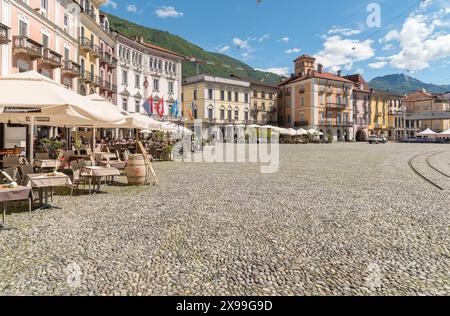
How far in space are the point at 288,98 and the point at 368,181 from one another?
5643 centimetres

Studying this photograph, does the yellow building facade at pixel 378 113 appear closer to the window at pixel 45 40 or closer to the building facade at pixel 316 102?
the building facade at pixel 316 102

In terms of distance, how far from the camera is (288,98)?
2542 inches

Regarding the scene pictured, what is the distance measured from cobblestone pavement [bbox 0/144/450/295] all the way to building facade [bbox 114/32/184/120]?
3178 cm

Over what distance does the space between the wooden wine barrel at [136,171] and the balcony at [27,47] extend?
14.0 m

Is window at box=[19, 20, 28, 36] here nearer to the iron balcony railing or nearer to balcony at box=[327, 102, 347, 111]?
the iron balcony railing

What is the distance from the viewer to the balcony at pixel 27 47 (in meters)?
18.3

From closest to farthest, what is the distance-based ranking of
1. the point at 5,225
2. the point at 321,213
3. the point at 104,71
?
the point at 5,225 < the point at 321,213 < the point at 104,71

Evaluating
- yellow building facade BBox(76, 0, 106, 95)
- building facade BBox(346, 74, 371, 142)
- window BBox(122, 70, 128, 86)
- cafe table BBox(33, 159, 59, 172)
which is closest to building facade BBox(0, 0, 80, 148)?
yellow building facade BBox(76, 0, 106, 95)

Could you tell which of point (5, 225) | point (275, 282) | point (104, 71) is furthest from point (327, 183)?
point (104, 71)

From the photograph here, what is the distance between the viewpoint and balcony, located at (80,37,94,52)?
27.0 metres

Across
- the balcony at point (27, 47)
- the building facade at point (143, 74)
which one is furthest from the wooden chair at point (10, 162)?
the building facade at point (143, 74)

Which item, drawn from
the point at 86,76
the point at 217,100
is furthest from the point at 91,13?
the point at 217,100
